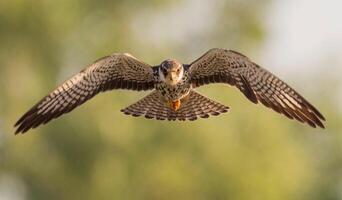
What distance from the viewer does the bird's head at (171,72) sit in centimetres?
1228

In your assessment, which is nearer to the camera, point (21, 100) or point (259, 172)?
point (259, 172)

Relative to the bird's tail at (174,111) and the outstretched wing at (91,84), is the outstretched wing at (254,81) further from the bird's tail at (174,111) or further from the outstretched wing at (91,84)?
the outstretched wing at (91,84)

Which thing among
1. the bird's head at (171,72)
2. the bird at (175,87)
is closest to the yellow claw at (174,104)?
the bird at (175,87)

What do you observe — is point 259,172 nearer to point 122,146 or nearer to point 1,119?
point 122,146

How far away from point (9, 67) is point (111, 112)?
448 cm

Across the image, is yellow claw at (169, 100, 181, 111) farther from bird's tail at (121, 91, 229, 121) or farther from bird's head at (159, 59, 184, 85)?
bird's head at (159, 59, 184, 85)

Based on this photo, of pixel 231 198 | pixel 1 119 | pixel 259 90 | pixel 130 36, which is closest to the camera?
pixel 259 90

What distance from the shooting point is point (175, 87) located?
12.5 metres

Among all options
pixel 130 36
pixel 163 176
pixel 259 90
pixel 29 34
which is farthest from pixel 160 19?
pixel 259 90

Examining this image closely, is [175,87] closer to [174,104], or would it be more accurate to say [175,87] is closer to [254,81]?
[174,104]

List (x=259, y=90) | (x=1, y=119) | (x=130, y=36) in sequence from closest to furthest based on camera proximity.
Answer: (x=259, y=90)
(x=1, y=119)
(x=130, y=36)

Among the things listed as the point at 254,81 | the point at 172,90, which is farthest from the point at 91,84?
the point at 254,81

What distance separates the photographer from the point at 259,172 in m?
23.5

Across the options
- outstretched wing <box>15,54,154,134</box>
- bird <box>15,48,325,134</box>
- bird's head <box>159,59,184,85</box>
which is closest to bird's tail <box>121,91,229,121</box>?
bird <box>15,48,325,134</box>
